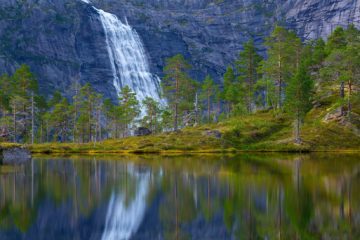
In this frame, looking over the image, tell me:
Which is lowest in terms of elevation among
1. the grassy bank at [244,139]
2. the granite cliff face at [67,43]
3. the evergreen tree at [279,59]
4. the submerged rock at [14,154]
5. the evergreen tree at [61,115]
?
the submerged rock at [14,154]

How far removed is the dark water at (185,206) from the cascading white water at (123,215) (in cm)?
4

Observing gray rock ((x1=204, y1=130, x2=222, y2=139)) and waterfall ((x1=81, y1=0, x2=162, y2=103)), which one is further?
waterfall ((x1=81, y1=0, x2=162, y2=103))

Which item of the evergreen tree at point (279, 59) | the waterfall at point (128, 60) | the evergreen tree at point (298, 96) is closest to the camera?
the evergreen tree at point (298, 96)

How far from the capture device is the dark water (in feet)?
63.2

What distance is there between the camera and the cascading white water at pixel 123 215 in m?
19.8

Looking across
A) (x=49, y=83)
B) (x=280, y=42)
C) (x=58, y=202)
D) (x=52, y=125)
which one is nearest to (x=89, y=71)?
(x=49, y=83)

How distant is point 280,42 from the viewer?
283 ft

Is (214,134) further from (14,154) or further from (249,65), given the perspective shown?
(14,154)

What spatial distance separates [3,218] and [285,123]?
218 ft

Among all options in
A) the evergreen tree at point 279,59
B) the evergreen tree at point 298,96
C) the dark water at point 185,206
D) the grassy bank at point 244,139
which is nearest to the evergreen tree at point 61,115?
the grassy bank at point 244,139

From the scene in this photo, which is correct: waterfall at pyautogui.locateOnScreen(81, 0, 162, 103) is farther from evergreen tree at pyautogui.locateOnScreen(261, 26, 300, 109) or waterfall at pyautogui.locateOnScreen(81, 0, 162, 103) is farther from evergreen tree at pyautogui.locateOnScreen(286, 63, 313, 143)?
evergreen tree at pyautogui.locateOnScreen(286, 63, 313, 143)

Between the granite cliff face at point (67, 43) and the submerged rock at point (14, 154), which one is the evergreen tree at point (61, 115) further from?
the granite cliff face at point (67, 43)

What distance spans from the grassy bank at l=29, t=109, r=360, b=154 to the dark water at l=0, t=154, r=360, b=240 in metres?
35.7

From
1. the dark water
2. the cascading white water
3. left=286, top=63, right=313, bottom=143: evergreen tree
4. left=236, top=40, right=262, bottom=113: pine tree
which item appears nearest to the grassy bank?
left=286, top=63, right=313, bottom=143: evergreen tree
